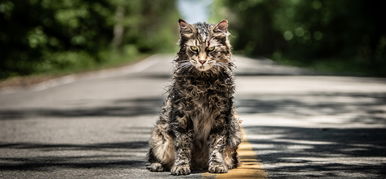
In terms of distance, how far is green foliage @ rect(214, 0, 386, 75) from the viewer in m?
35.6

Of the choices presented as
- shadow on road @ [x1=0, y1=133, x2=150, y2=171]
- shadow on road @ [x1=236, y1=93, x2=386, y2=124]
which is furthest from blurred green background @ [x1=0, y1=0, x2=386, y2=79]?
shadow on road @ [x1=0, y1=133, x2=150, y2=171]

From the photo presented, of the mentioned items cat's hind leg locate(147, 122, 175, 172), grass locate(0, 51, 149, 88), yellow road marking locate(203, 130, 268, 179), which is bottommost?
yellow road marking locate(203, 130, 268, 179)

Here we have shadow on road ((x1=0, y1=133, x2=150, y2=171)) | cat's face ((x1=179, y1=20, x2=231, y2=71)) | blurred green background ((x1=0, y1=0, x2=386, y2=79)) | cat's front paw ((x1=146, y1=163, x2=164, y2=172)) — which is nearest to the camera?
cat's face ((x1=179, y1=20, x2=231, y2=71))

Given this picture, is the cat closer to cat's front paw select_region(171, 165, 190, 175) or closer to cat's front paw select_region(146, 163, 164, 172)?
cat's front paw select_region(171, 165, 190, 175)

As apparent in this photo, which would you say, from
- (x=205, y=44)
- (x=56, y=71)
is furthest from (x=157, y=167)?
(x=56, y=71)

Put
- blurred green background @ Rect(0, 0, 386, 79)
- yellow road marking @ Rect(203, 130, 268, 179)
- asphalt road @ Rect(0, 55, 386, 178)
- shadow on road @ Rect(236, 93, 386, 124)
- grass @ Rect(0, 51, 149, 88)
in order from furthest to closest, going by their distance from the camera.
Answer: blurred green background @ Rect(0, 0, 386, 79), grass @ Rect(0, 51, 149, 88), shadow on road @ Rect(236, 93, 386, 124), asphalt road @ Rect(0, 55, 386, 178), yellow road marking @ Rect(203, 130, 268, 179)

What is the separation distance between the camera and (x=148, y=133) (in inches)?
372

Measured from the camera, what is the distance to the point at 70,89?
66.2 feet

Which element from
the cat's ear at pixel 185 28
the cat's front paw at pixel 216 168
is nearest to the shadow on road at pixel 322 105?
the cat's front paw at pixel 216 168

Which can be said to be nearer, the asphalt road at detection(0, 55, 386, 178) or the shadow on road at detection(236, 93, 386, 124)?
the asphalt road at detection(0, 55, 386, 178)

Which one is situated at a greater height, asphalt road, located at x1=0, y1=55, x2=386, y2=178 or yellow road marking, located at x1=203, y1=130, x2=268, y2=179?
asphalt road, located at x1=0, y1=55, x2=386, y2=178

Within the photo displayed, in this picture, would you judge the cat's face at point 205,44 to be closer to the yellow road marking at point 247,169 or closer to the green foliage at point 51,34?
the yellow road marking at point 247,169

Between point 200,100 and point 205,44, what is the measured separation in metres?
0.48

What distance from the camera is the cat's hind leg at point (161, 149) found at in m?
5.88
